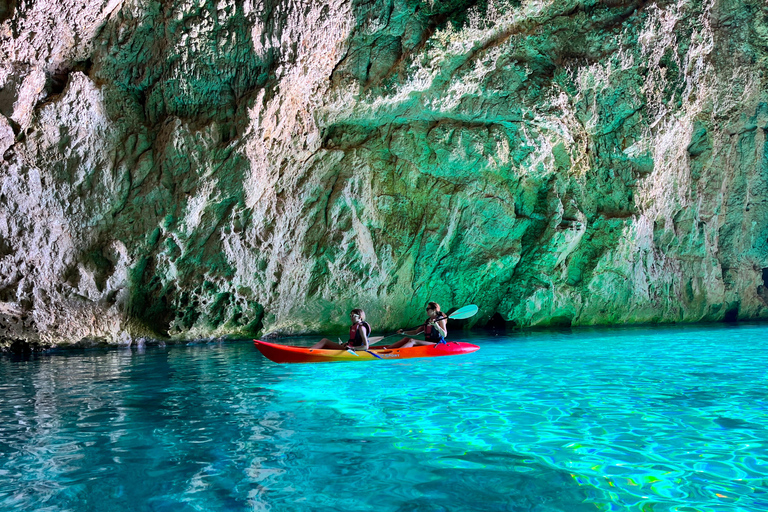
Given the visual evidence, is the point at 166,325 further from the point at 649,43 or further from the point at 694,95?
the point at 694,95

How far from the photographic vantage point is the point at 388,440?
4.33m

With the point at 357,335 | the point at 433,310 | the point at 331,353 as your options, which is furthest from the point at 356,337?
the point at 433,310

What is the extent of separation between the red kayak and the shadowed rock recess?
4713 millimetres


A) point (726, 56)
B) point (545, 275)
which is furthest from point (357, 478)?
point (726, 56)

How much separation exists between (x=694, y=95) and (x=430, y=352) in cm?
1292

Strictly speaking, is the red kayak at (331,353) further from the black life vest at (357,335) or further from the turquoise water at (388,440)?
the turquoise water at (388,440)

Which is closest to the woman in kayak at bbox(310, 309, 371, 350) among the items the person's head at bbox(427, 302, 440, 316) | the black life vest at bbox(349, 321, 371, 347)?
the black life vest at bbox(349, 321, 371, 347)

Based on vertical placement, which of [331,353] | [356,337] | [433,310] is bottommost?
[331,353]

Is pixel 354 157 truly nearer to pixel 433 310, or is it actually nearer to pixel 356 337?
pixel 433 310

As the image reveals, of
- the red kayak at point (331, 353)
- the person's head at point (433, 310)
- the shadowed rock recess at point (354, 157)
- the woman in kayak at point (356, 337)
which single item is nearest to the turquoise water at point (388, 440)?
the red kayak at point (331, 353)

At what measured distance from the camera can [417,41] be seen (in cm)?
1320

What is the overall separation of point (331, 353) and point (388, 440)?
488cm

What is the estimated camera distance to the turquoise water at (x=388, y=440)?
3.18 m

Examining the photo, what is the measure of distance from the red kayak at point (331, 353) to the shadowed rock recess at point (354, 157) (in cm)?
471
